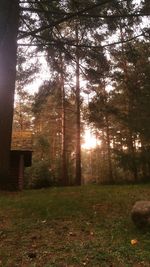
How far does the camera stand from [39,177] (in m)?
24.5

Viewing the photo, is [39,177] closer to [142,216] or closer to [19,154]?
[19,154]

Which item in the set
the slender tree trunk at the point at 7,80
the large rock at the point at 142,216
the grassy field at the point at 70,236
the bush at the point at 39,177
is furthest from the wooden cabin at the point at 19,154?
the large rock at the point at 142,216

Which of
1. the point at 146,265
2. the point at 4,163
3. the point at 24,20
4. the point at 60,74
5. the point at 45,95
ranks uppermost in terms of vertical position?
the point at 24,20

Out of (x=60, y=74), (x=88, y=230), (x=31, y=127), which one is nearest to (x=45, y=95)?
(x=60, y=74)

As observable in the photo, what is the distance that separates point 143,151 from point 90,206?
562 inches

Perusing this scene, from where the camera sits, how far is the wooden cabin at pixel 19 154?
66.0 feet

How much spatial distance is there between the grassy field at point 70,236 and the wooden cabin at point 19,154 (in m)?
9.70

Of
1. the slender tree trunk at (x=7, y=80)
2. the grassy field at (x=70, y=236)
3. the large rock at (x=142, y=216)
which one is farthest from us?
the slender tree trunk at (x=7, y=80)

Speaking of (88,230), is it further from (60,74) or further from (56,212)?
(60,74)

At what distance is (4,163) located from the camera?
12.4m

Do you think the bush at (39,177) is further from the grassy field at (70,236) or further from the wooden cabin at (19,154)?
the grassy field at (70,236)

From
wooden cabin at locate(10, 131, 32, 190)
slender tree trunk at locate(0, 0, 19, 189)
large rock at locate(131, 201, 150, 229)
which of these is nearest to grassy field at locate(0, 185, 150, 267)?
large rock at locate(131, 201, 150, 229)

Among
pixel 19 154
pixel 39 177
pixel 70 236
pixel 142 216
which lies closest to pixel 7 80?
pixel 70 236

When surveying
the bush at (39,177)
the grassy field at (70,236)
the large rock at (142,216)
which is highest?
the bush at (39,177)
